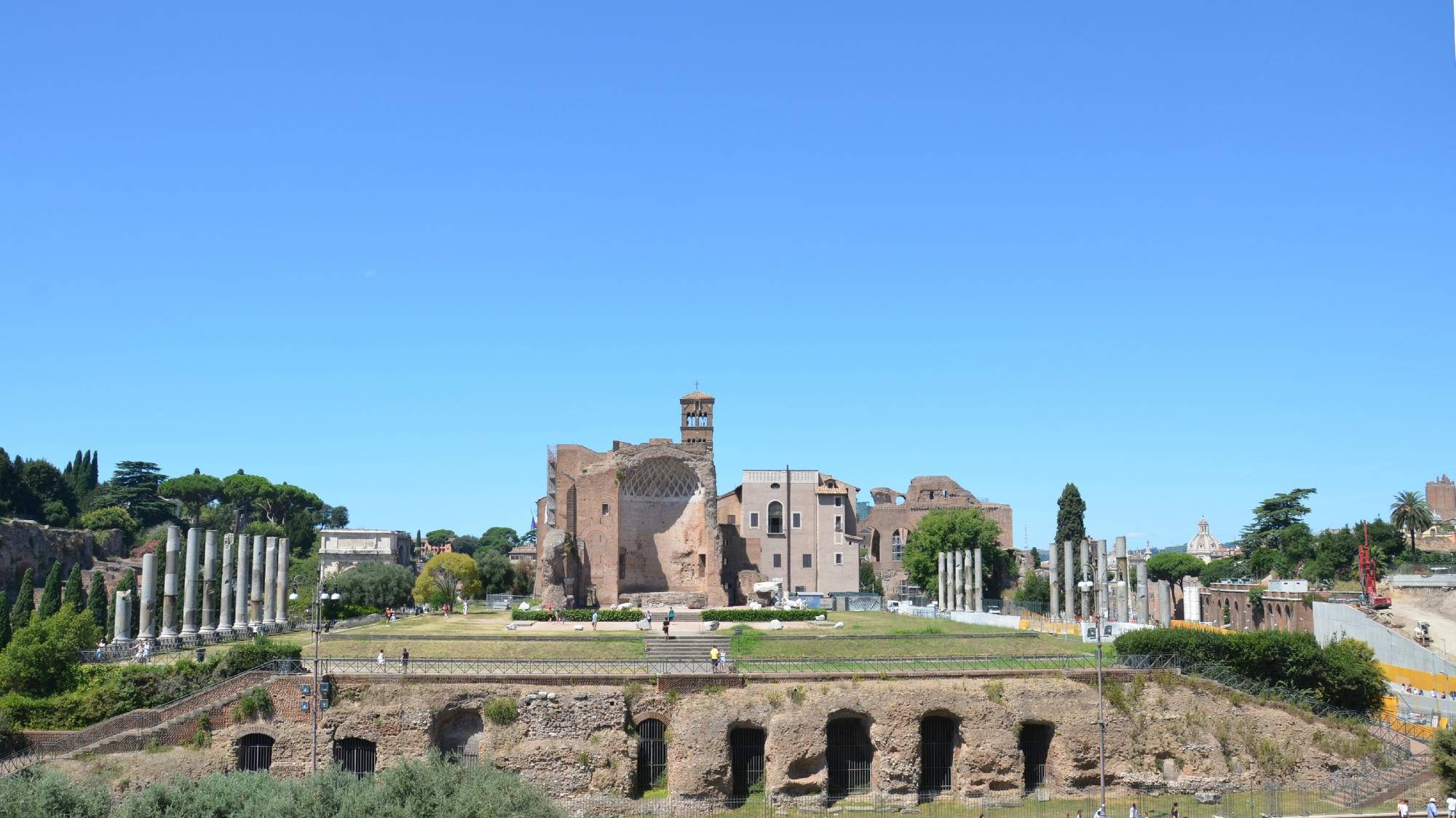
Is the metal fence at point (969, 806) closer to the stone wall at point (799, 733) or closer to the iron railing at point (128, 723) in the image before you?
the stone wall at point (799, 733)

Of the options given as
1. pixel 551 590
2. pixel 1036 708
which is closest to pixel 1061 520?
pixel 551 590

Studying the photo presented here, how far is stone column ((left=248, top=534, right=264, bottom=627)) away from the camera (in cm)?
5262

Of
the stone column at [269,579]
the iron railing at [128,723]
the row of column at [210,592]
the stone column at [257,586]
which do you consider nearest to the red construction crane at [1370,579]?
the iron railing at [128,723]

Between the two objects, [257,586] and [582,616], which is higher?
[257,586]

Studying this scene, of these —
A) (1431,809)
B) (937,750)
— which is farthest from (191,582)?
(1431,809)

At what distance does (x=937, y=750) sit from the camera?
3906cm

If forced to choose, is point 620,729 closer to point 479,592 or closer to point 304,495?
A: point 479,592

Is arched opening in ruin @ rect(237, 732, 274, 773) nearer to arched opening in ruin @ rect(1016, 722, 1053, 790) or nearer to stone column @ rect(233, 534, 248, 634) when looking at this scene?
stone column @ rect(233, 534, 248, 634)

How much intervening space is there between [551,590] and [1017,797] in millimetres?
29739

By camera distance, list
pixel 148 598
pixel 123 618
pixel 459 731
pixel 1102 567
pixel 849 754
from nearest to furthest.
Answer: pixel 459 731
pixel 849 754
pixel 123 618
pixel 148 598
pixel 1102 567

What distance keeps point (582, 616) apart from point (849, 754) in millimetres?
21060

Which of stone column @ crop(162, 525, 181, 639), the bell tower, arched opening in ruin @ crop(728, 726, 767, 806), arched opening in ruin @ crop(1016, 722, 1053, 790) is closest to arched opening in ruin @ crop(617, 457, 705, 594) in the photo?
the bell tower

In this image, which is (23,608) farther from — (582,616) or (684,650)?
(684,650)

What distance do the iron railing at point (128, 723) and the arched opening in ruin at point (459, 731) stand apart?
5.08 metres
